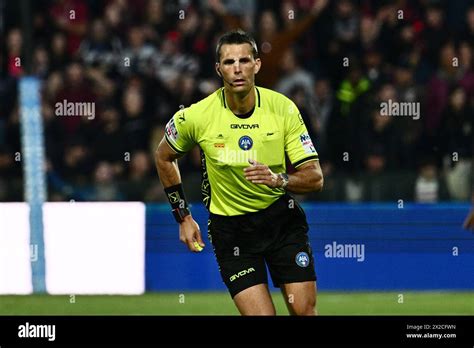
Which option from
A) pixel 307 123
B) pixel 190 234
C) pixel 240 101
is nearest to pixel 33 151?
pixel 307 123

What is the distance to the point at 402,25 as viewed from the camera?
1645cm

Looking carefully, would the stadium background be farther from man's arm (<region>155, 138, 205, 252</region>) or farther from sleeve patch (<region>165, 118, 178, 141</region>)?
sleeve patch (<region>165, 118, 178, 141</region>)

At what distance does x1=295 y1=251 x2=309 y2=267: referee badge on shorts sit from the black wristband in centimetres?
88

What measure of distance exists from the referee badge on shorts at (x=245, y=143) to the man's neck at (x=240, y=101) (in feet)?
0.60

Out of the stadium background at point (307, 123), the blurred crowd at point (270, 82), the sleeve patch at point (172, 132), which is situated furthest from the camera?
the blurred crowd at point (270, 82)

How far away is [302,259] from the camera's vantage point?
31.5 feet

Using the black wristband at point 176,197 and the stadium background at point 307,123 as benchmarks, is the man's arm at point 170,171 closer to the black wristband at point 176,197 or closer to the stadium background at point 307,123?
the black wristband at point 176,197

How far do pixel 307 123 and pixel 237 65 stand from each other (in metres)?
5.85

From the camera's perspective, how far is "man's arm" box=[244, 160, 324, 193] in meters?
9.04

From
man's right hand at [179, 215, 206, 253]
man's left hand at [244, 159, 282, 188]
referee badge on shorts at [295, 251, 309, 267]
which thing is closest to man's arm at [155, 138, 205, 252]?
man's right hand at [179, 215, 206, 253]

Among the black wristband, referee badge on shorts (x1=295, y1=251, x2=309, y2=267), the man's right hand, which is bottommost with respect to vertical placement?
referee badge on shorts (x1=295, y1=251, x2=309, y2=267)

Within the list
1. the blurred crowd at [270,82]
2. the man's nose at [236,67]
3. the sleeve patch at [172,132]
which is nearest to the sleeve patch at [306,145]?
the man's nose at [236,67]

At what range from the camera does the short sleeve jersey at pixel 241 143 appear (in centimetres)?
959
